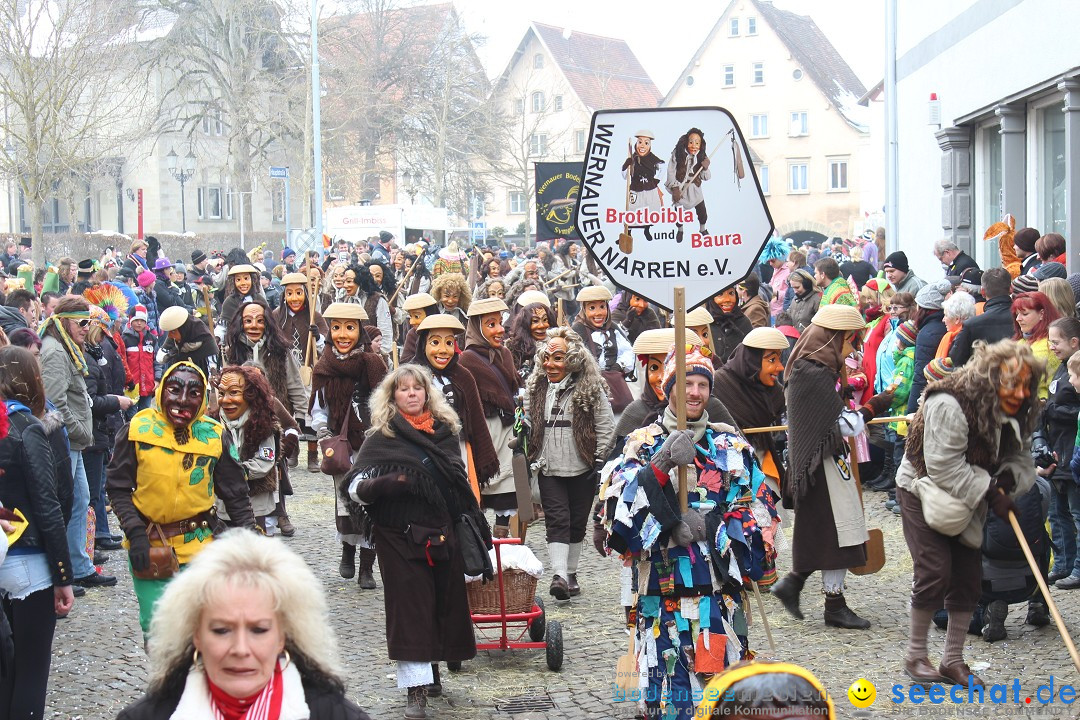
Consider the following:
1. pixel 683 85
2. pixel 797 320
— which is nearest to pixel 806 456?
pixel 797 320

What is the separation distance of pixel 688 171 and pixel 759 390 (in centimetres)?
295

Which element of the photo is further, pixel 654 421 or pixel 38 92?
pixel 38 92

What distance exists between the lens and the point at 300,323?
46.7 feet

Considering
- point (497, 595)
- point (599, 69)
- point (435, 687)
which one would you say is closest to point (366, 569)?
point (497, 595)

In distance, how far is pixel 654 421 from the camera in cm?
587

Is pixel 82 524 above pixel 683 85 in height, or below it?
below

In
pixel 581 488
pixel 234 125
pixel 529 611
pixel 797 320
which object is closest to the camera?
pixel 529 611

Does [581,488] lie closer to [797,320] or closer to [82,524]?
[82,524]

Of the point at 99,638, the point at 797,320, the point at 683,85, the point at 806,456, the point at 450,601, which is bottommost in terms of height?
the point at 99,638

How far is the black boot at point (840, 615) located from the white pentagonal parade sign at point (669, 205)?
9.78ft

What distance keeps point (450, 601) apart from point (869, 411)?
3324 mm

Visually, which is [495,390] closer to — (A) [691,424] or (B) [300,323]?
(A) [691,424]

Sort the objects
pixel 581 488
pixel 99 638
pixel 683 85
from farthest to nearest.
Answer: pixel 683 85, pixel 581 488, pixel 99 638

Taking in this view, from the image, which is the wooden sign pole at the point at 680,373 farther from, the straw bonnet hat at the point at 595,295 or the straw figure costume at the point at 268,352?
the straw figure costume at the point at 268,352
